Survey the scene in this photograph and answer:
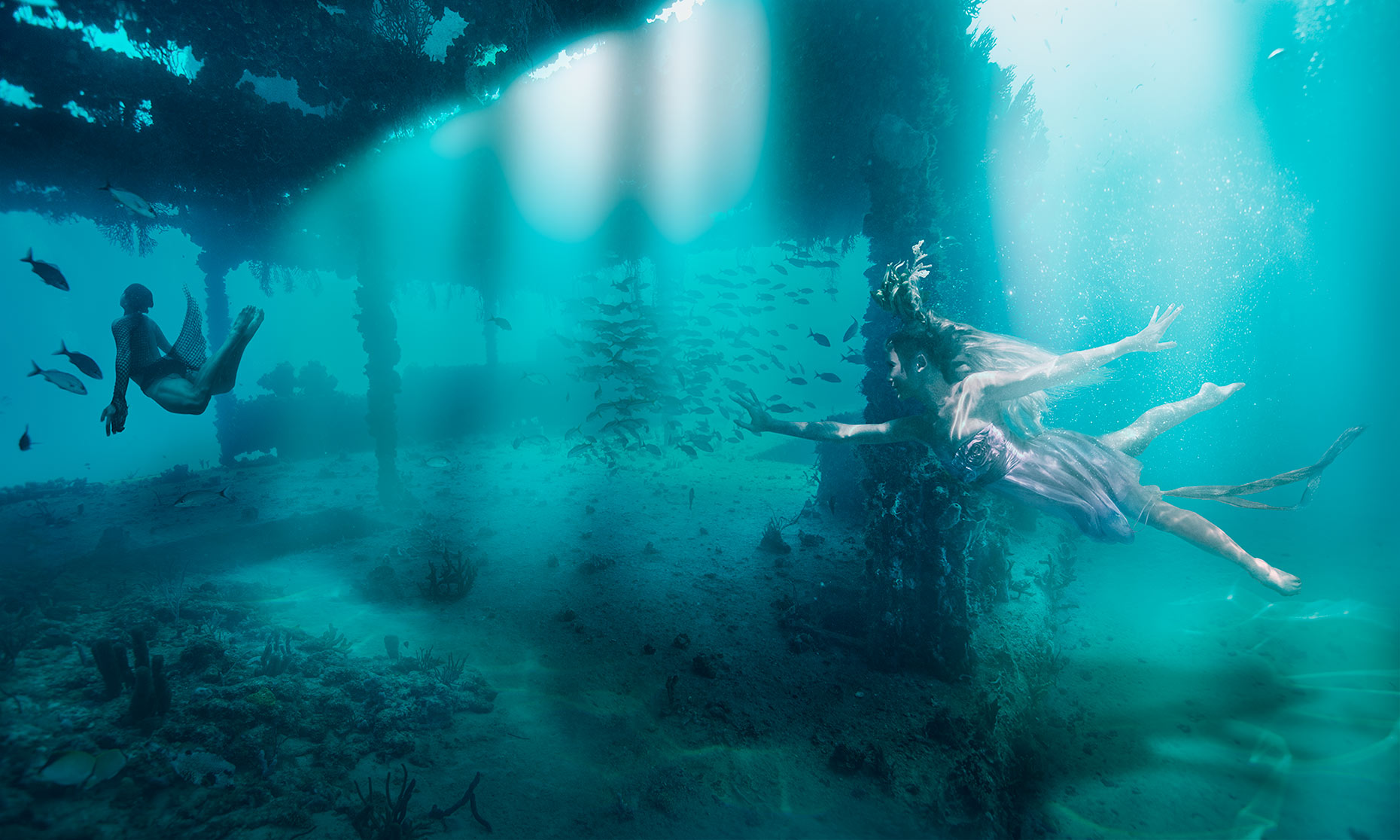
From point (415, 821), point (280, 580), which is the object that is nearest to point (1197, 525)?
point (415, 821)

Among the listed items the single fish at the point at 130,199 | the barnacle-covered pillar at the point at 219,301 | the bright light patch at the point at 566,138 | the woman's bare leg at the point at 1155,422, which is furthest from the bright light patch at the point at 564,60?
the barnacle-covered pillar at the point at 219,301

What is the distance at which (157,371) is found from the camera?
4.12 meters

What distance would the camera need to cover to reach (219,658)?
4.59 meters

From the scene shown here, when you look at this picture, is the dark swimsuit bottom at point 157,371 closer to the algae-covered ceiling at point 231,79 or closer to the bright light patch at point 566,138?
the algae-covered ceiling at point 231,79

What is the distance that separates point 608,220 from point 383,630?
369 inches

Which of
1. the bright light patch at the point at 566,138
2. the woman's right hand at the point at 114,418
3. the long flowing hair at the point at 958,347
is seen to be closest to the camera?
the long flowing hair at the point at 958,347

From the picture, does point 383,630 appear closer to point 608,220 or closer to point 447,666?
point 447,666

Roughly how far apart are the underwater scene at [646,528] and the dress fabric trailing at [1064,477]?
0.13ft

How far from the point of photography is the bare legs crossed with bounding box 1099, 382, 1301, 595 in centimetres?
314

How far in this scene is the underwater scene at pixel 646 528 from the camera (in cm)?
357

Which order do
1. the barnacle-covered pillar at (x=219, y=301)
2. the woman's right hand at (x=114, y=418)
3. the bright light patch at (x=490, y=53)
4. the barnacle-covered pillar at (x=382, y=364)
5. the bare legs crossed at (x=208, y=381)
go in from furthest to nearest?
the barnacle-covered pillar at (x=219, y=301) → the barnacle-covered pillar at (x=382, y=364) → the bright light patch at (x=490, y=53) → the woman's right hand at (x=114, y=418) → the bare legs crossed at (x=208, y=381)

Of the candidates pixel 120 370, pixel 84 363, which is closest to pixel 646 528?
pixel 120 370

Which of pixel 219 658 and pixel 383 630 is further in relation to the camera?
pixel 383 630

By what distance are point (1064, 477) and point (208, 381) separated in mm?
6853
